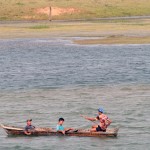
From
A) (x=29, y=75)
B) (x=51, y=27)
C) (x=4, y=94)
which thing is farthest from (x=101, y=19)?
(x=4, y=94)

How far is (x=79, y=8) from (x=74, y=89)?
5686 cm

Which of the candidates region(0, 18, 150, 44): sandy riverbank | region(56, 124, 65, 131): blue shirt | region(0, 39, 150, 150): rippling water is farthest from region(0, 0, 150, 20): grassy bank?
region(56, 124, 65, 131): blue shirt

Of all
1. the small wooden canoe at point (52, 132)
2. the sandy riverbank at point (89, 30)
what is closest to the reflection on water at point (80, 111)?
the small wooden canoe at point (52, 132)

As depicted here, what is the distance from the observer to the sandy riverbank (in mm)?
80125

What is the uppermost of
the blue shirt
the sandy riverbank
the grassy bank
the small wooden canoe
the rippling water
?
the grassy bank

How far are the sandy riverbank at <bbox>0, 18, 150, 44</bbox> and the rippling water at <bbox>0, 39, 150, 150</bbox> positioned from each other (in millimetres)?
3586

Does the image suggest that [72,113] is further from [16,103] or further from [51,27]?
[51,27]

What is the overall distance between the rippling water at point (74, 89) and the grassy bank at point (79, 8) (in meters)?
27.4

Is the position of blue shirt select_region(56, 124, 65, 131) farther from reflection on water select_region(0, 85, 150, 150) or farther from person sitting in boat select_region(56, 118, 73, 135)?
reflection on water select_region(0, 85, 150, 150)

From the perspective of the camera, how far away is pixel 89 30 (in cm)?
8856

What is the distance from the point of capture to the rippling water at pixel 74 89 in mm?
37906

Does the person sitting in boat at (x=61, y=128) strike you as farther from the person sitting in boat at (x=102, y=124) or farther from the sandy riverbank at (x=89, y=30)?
the sandy riverbank at (x=89, y=30)

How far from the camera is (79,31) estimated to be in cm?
8844

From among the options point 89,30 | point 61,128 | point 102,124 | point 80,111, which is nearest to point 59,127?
point 61,128
